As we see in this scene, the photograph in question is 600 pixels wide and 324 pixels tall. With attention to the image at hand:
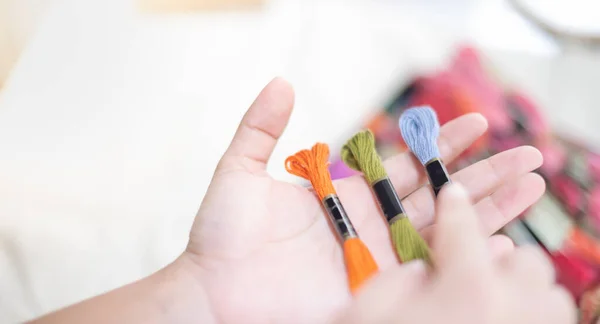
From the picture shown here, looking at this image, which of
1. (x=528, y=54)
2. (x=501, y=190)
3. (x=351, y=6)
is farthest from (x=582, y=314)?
(x=351, y=6)

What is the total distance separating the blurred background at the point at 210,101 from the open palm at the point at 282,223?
192 mm

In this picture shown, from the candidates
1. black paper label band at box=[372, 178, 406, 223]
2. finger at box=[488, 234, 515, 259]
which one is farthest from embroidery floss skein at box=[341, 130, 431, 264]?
finger at box=[488, 234, 515, 259]

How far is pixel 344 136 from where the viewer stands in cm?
105

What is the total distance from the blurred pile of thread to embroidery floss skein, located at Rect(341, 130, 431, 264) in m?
0.18

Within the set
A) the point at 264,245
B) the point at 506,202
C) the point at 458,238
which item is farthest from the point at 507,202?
the point at 264,245

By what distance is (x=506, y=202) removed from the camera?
28.7 inches

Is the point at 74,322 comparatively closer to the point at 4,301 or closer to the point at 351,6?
the point at 4,301

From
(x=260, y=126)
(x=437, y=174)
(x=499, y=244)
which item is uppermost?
(x=260, y=126)

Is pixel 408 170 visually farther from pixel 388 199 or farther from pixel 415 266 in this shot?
pixel 415 266

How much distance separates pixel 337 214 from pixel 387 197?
0.23ft

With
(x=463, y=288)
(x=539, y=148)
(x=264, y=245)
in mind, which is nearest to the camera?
(x=463, y=288)

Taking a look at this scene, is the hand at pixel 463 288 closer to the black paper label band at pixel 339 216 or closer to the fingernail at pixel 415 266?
the fingernail at pixel 415 266

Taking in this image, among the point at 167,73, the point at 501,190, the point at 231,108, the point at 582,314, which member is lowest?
the point at 582,314

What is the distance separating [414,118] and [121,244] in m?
0.48
